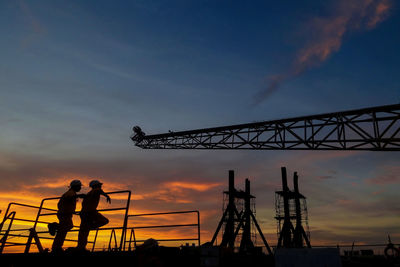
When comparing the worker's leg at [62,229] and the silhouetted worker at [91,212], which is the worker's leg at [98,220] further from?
the worker's leg at [62,229]

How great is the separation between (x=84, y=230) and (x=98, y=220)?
1.35 ft

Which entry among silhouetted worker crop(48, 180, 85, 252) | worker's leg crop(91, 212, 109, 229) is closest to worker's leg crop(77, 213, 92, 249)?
worker's leg crop(91, 212, 109, 229)

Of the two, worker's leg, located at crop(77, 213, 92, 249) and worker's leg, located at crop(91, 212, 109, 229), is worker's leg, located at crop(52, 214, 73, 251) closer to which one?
worker's leg, located at crop(77, 213, 92, 249)

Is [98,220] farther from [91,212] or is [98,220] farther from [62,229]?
[62,229]

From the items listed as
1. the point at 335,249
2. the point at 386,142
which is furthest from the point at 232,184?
the point at 335,249

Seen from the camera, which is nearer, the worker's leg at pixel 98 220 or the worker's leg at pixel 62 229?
the worker's leg at pixel 62 229

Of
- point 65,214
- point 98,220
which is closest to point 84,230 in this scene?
point 98,220

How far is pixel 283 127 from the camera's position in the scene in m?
19.6

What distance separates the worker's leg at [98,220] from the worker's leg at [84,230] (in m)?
0.13

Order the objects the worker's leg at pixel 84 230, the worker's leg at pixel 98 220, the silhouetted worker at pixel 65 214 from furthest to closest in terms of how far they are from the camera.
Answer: the worker's leg at pixel 98 220 < the silhouetted worker at pixel 65 214 < the worker's leg at pixel 84 230

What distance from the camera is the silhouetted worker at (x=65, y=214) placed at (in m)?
8.24

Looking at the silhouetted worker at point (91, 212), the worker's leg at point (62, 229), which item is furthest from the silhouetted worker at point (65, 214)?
the silhouetted worker at point (91, 212)

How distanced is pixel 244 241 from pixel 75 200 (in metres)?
24.1

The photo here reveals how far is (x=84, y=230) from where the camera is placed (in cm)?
822
